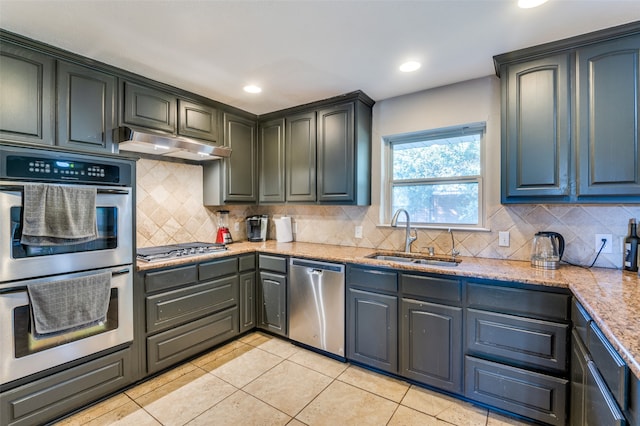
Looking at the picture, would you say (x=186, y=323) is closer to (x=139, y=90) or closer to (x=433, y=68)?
(x=139, y=90)

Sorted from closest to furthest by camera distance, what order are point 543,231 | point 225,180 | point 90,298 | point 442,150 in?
point 90,298, point 543,231, point 442,150, point 225,180

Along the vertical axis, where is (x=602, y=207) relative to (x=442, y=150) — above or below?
below

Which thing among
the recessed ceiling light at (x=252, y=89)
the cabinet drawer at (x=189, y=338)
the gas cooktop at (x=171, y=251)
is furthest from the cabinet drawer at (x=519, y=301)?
the recessed ceiling light at (x=252, y=89)

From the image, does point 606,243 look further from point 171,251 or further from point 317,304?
point 171,251

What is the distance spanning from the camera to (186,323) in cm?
251

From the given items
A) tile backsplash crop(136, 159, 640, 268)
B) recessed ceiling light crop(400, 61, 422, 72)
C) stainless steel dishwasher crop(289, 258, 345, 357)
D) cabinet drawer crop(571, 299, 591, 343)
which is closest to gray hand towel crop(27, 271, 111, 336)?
tile backsplash crop(136, 159, 640, 268)

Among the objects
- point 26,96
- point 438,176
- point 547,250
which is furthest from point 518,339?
point 26,96

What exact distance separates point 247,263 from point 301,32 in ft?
6.88

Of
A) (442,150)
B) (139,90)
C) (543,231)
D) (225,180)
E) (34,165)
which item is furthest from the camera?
Result: (225,180)

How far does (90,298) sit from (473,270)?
2.52m

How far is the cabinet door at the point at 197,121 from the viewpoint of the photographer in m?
2.74

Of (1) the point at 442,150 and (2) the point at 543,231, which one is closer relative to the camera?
(2) the point at 543,231

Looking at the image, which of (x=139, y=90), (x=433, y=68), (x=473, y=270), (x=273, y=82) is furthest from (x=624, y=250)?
(x=139, y=90)

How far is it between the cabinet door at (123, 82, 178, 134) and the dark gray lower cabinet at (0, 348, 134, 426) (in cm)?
177
